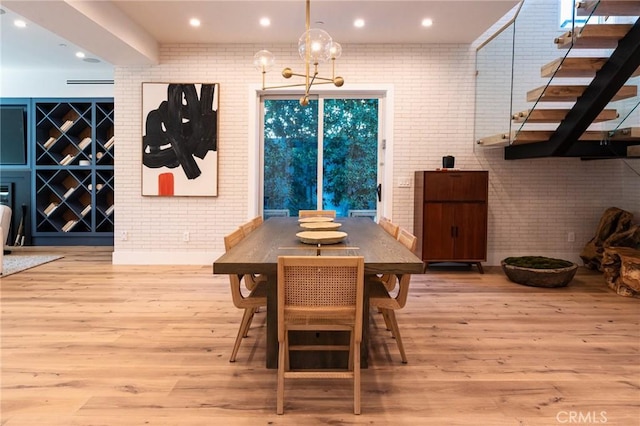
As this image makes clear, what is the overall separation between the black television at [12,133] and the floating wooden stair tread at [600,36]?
779 cm

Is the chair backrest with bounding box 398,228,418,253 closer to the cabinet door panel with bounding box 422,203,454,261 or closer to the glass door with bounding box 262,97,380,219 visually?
the cabinet door panel with bounding box 422,203,454,261

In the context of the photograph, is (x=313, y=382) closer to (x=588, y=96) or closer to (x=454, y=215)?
(x=454, y=215)

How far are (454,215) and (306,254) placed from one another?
3.13 meters

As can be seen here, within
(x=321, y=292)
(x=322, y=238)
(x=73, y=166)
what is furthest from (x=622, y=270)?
(x=73, y=166)

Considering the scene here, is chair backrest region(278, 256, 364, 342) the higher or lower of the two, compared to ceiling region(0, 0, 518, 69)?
lower

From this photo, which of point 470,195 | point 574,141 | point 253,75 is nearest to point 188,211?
point 253,75

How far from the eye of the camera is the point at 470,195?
16.2 feet

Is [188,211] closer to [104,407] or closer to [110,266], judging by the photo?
[110,266]

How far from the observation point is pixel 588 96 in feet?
12.6

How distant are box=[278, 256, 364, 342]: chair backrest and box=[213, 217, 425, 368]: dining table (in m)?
0.13

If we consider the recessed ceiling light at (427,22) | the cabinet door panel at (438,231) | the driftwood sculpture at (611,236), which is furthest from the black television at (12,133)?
the driftwood sculpture at (611,236)

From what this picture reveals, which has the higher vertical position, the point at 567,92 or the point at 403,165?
the point at 567,92

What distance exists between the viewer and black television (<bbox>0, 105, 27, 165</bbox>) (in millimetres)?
6859

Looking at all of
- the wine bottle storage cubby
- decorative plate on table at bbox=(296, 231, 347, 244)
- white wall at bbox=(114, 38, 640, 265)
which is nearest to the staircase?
white wall at bbox=(114, 38, 640, 265)
